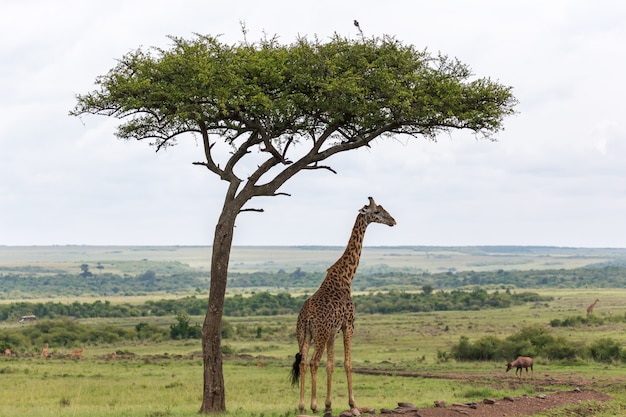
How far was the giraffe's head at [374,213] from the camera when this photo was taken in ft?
63.5

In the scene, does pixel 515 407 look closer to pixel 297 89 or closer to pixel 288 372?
pixel 297 89

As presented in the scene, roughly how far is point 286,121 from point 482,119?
462 cm

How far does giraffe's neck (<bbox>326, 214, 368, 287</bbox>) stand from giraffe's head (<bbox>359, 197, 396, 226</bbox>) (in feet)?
0.36

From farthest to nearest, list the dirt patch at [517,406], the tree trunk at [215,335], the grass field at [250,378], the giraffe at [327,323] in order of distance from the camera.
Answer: the grass field at [250,378] → the tree trunk at [215,335] → the dirt patch at [517,406] → the giraffe at [327,323]

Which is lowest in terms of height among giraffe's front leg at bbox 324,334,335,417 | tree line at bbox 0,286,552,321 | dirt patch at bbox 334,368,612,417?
tree line at bbox 0,286,552,321

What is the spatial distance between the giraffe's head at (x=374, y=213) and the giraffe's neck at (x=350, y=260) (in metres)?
0.11

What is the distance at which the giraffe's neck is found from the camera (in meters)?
18.2

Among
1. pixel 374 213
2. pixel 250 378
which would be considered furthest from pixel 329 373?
pixel 250 378

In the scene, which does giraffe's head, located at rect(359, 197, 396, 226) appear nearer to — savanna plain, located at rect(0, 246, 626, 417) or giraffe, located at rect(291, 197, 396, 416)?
giraffe, located at rect(291, 197, 396, 416)

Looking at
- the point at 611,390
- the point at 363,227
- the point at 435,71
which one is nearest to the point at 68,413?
the point at 363,227

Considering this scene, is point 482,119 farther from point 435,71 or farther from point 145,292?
point 145,292

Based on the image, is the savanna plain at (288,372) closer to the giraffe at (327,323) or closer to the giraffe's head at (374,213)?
the giraffe at (327,323)

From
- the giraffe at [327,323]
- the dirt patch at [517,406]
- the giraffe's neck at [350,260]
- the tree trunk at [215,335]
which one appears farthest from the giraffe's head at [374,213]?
the dirt patch at [517,406]

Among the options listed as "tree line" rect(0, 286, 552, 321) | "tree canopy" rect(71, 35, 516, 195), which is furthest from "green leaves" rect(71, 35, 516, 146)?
"tree line" rect(0, 286, 552, 321)
